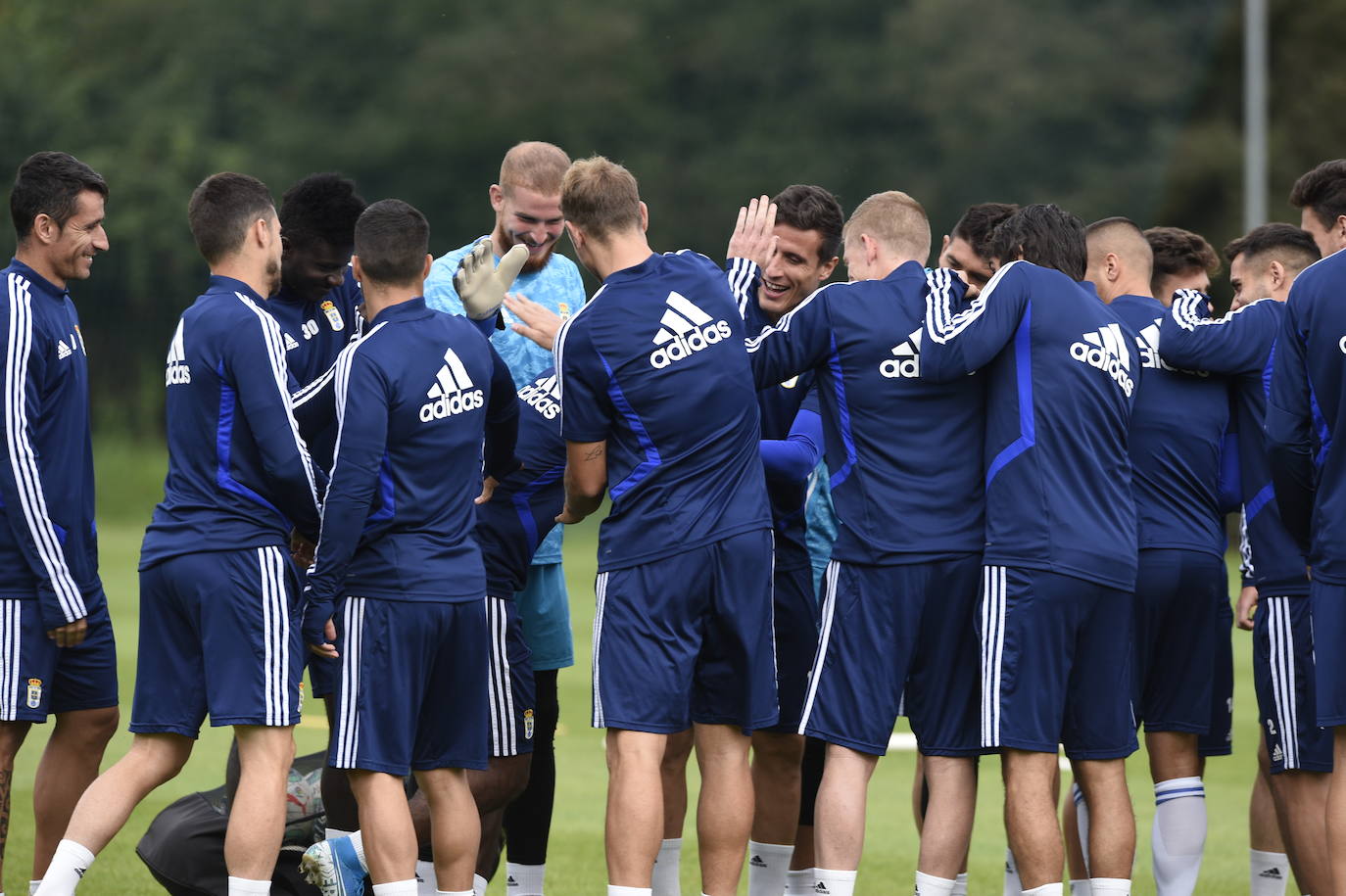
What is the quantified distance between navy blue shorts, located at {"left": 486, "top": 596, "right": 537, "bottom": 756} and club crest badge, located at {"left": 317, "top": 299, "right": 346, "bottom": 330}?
1.26m

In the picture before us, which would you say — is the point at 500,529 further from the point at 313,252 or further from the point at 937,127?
the point at 937,127

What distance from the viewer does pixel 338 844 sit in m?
5.63

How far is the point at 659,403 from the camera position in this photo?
537cm

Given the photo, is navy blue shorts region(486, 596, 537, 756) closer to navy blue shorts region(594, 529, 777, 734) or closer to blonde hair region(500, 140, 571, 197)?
navy blue shorts region(594, 529, 777, 734)

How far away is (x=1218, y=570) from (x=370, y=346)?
3121 millimetres

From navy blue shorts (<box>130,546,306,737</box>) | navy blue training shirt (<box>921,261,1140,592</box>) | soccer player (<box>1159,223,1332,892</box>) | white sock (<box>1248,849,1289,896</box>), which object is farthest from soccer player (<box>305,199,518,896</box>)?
white sock (<box>1248,849,1289,896</box>)

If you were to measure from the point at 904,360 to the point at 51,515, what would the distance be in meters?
2.87

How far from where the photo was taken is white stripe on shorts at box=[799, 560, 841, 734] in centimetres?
558

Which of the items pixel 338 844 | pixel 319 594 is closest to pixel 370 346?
pixel 319 594

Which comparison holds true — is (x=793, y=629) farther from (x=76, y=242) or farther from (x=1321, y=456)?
(x=76, y=242)

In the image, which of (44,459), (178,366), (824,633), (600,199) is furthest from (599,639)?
(44,459)

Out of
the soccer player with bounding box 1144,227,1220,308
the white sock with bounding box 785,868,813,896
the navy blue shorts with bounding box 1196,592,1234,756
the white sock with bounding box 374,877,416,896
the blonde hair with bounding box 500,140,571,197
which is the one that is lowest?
the white sock with bounding box 785,868,813,896

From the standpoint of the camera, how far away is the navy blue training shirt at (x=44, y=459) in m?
5.64

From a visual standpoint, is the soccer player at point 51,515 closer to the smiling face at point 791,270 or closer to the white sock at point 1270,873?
the smiling face at point 791,270
